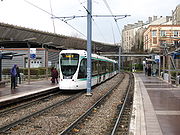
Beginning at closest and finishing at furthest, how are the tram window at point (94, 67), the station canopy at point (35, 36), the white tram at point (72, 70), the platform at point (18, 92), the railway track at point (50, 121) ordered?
the railway track at point (50, 121), the platform at point (18, 92), the white tram at point (72, 70), the tram window at point (94, 67), the station canopy at point (35, 36)

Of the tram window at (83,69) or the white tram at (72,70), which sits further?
the tram window at (83,69)

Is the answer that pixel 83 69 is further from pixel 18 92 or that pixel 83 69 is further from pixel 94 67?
pixel 18 92

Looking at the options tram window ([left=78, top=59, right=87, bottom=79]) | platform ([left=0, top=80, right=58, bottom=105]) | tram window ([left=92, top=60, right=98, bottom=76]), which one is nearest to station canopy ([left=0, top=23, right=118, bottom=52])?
tram window ([left=92, top=60, right=98, bottom=76])

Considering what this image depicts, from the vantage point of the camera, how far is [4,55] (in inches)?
690

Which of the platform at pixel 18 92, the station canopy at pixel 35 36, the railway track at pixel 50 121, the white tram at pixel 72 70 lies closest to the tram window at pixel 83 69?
the white tram at pixel 72 70

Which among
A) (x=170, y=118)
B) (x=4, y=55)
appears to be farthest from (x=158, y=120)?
(x=4, y=55)

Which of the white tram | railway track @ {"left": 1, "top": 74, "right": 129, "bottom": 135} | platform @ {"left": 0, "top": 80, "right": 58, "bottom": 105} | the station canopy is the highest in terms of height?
the station canopy

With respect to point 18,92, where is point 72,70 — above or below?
above

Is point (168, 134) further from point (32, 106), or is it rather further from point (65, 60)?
point (65, 60)

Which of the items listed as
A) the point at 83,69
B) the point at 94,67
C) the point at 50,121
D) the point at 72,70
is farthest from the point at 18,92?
the point at 50,121

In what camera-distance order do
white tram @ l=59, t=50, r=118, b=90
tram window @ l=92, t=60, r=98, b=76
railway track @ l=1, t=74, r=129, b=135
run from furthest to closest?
tram window @ l=92, t=60, r=98, b=76, white tram @ l=59, t=50, r=118, b=90, railway track @ l=1, t=74, r=129, b=135

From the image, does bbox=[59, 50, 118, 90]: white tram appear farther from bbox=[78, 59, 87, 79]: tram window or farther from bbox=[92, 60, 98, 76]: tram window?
bbox=[92, 60, 98, 76]: tram window

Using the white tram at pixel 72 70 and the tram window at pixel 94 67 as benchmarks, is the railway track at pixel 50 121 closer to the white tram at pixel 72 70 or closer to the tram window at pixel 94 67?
the white tram at pixel 72 70

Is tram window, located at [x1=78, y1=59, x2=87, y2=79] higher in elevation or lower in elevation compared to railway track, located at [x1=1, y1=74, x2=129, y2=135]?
higher
